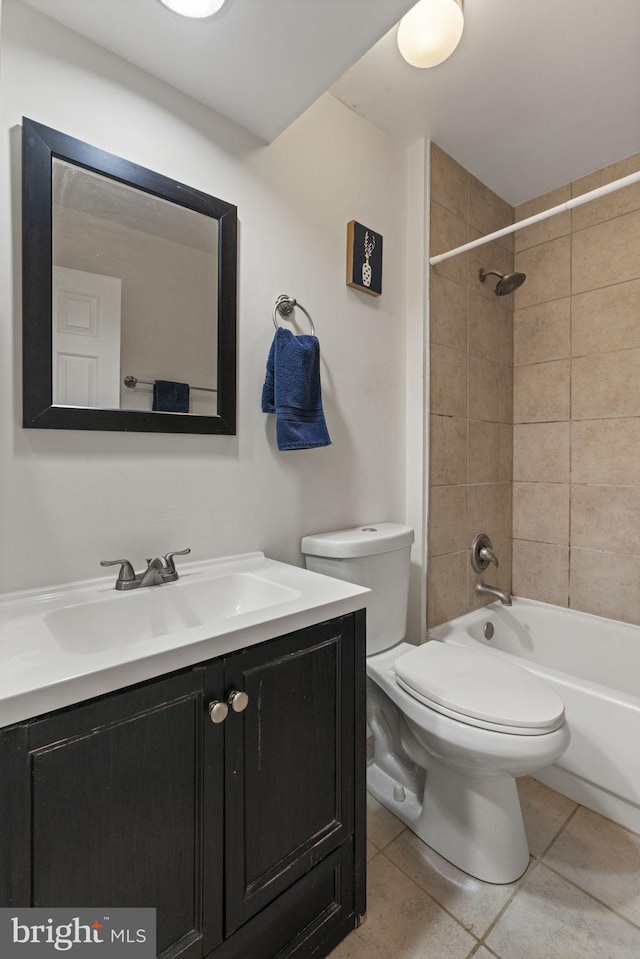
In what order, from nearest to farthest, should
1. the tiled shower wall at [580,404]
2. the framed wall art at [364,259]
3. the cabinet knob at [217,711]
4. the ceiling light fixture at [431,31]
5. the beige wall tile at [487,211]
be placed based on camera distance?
the cabinet knob at [217,711], the ceiling light fixture at [431,31], the framed wall art at [364,259], the tiled shower wall at [580,404], the beige wall tile at [487,211]

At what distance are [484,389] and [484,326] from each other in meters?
0.31

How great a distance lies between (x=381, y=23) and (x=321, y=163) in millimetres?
580

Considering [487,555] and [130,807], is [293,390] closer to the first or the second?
[130,807]

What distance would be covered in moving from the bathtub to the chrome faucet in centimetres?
118

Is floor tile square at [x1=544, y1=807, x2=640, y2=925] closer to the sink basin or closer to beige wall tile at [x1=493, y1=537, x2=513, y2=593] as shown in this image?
beige wall tile at [x1=493, y1=537, x2=513, y2=593]

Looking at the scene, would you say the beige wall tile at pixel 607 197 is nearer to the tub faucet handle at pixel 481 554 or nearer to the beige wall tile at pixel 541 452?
the beige wall tile at pixel 541 452

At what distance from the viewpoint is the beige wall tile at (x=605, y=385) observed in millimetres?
1984

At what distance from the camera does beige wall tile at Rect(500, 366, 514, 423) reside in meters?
2.30

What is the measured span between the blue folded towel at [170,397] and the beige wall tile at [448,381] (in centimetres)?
107

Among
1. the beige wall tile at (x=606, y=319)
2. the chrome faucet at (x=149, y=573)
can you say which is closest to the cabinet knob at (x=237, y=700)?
the chrome faucet at (x=149, y=573)

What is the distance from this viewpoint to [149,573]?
111 centimetres

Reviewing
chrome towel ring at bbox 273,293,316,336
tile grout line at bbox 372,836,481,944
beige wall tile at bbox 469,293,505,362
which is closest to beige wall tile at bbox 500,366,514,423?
beige wall tile at bbox 469,293,505,362

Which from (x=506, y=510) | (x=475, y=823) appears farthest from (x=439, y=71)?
(x=475, y=823)

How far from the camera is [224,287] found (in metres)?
1.31
